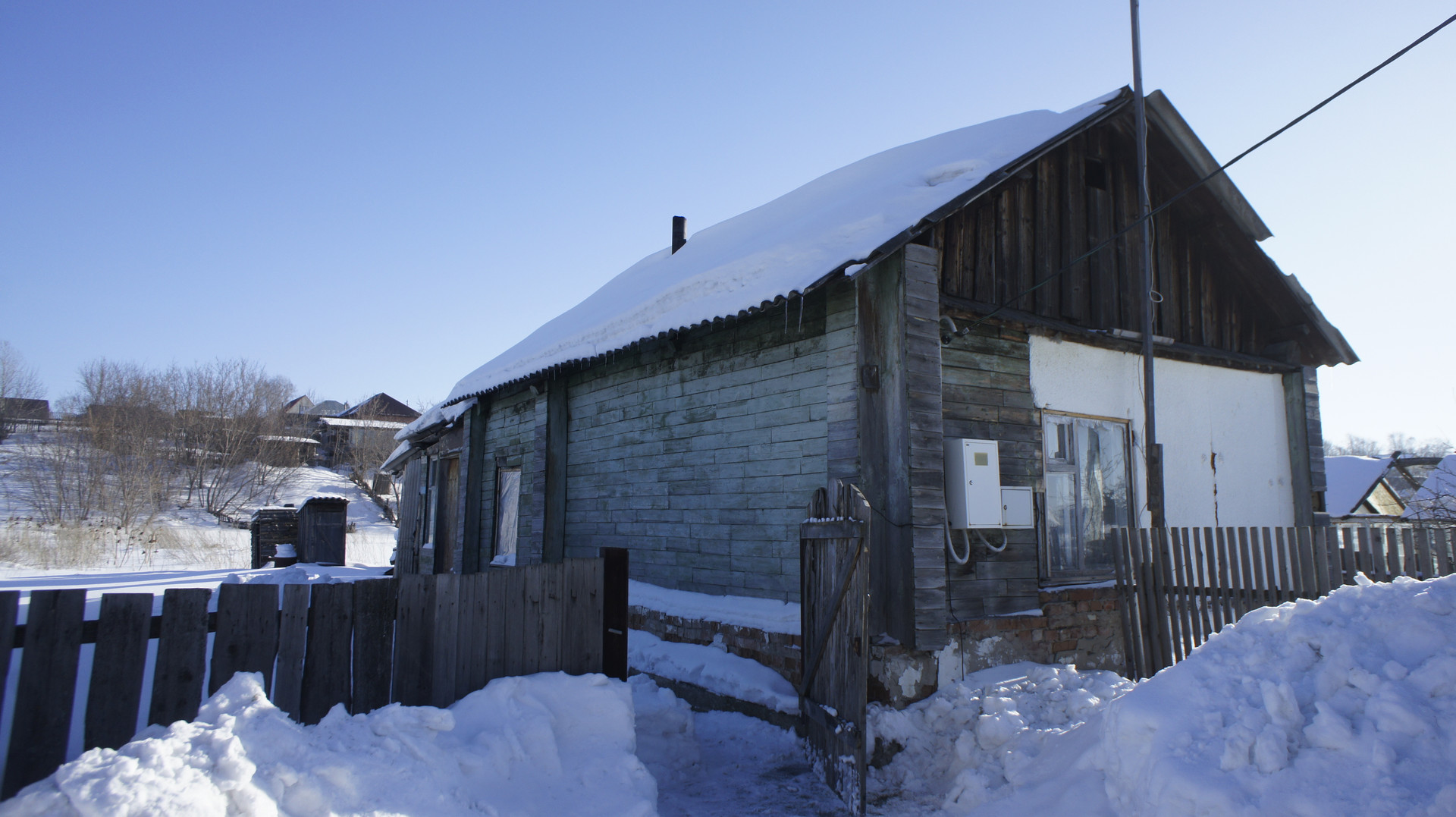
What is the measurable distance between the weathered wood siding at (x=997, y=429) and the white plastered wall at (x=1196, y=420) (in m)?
0.29

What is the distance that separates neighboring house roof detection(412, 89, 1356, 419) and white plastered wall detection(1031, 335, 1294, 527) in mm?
1240

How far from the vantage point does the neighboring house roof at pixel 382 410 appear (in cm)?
5659

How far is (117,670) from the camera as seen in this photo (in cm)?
338

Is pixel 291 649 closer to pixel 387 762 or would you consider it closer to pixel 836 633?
pixel 387 762

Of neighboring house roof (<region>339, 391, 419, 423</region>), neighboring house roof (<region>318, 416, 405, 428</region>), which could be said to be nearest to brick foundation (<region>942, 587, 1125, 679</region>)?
neighboring house roof (<region>318, 416, 405, 428</region>)

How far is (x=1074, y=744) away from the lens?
14.5 ft

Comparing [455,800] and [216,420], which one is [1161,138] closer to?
[455,800]

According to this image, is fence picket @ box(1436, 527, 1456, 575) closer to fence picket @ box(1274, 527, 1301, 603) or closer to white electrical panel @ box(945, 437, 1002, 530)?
fence picket @ box(1274, 527, 1301, 603)

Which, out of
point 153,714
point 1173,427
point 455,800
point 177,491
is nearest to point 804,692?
point 455,800

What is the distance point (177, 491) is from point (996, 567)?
45316 millimetres

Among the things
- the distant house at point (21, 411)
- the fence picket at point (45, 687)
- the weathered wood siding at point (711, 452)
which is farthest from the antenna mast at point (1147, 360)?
the distant house at point (21, 411)

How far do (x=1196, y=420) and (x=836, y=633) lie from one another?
5651 millimetres

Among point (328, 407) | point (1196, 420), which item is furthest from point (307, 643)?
point (328, 407)

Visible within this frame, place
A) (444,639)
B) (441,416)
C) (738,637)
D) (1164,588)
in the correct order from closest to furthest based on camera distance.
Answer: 1. (444,639)
2. (1164,588)
3. (738,637)
4. (441,416)
